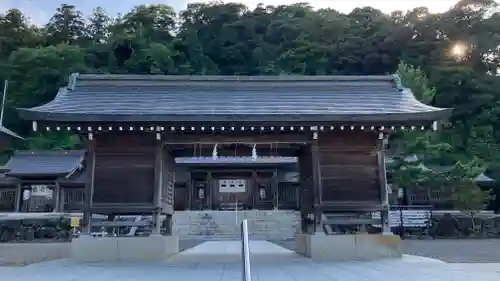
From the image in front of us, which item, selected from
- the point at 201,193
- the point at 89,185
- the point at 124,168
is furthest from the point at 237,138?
the point at 201,193

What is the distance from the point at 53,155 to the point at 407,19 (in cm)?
3450

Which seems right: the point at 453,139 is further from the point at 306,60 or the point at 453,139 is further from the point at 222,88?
the point at 222,88

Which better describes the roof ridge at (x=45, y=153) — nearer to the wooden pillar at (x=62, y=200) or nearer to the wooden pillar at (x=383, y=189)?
the wooden pillar at (x=62, y=200)

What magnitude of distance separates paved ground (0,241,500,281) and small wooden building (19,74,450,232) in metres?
1.73

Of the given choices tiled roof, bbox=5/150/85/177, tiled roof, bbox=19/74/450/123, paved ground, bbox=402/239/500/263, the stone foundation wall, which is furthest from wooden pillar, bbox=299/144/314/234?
tiled roof, bbox=5/150/85/177

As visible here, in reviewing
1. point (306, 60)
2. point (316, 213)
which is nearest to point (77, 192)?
point (316, 213)

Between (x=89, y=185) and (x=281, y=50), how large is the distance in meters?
40.7

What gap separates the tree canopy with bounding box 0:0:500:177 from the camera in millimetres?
35500

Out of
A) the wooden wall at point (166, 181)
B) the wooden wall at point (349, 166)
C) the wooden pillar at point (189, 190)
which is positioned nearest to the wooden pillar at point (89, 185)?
the wooden wall at point (166, 181)

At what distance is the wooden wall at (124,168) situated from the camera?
35.7 ft

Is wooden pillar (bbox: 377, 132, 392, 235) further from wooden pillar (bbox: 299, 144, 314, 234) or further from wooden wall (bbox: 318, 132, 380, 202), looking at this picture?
wooden pillar (bbox: 299, 144, 314, 234)

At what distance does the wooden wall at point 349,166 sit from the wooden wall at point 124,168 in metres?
4.35

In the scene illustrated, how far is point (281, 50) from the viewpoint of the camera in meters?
49.2

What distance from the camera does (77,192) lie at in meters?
29.3
